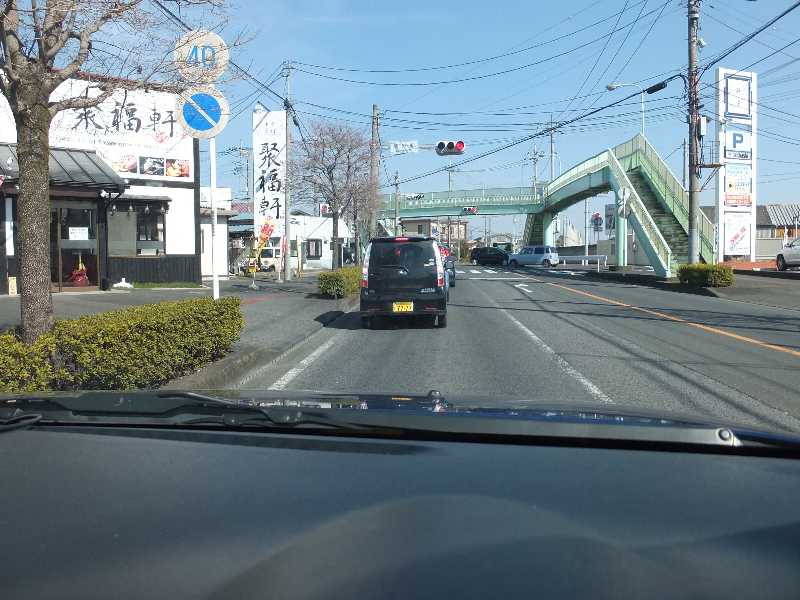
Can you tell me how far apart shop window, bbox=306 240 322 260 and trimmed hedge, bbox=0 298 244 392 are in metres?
42.2

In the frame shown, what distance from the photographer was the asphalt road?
23.0 feet

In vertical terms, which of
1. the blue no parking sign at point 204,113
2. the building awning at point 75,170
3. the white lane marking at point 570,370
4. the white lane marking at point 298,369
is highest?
the building awning at point 75,170

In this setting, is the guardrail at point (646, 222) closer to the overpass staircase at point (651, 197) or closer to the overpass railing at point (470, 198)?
the overpass staircase at point (651, 197)

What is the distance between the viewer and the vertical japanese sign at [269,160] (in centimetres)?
2728

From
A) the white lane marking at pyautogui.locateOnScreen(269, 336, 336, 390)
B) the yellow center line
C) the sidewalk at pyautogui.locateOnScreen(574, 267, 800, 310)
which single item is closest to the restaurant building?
the white lane marking at pyautogui.locateOnScreen(269, 336, 336, 390)

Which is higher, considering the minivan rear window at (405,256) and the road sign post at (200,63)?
the road sign post at (200,63)

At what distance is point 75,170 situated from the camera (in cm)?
1897

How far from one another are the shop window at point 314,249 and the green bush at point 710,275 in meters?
31.2

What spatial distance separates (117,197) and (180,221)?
4419 mm

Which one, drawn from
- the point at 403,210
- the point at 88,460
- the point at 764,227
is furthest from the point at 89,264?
the point at 764,227

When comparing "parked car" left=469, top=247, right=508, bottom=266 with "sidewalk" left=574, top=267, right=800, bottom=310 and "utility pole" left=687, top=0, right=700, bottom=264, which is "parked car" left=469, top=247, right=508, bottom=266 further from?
"utility pole" left=687, top=0, right=700, bottom=264

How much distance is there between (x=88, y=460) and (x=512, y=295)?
798 inches

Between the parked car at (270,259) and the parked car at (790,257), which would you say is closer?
the parked car at (790,257)

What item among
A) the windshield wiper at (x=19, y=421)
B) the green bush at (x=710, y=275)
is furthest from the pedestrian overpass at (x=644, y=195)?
the windshield wiper at (x=19, y=421)
